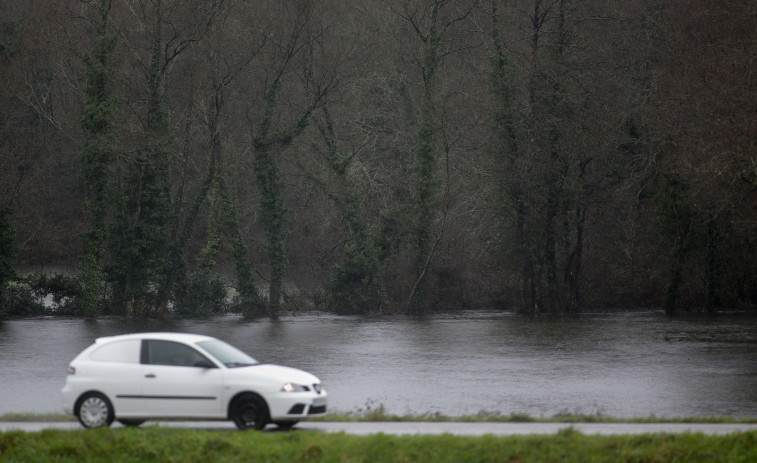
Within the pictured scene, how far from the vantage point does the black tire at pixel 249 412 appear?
15.0 meters

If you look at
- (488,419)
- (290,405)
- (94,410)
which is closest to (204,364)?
(290,405)

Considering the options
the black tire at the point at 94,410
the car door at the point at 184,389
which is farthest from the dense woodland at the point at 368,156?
the black tire at the point at 94,410

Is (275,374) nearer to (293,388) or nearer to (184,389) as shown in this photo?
(293,388)

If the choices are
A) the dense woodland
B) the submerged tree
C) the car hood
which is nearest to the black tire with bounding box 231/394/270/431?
the car hood

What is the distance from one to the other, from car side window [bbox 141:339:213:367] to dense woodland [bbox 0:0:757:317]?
32.8 metres

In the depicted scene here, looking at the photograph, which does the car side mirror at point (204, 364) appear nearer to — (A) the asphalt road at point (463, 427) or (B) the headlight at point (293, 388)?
(A) the asphalt road at point (463, 427)

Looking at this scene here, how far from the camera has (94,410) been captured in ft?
49.8

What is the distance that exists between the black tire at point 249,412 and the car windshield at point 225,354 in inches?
27.4

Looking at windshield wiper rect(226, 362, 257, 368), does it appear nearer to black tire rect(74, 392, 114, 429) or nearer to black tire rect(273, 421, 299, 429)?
black tire rect(273, 421, 299, 429)

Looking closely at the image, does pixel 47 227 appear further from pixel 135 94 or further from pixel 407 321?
pixel 407 321

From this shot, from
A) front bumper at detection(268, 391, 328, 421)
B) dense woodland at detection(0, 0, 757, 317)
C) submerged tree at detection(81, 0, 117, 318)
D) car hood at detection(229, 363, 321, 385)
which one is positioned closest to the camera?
front bumper at detection(268, 391, 328, 421)

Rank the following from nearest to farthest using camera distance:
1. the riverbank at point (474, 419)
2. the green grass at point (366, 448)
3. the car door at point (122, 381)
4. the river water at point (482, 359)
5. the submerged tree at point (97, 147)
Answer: the green grass at point (366, 448) → the car door at point (122, 381) → the riverbank at point (474, 419) → the river water at point (482, 359) → the submerged tree at point (97, 147)

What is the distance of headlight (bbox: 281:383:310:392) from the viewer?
49.0 ft

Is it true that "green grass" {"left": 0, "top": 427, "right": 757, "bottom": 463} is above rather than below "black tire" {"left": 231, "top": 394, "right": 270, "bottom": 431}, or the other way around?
below
